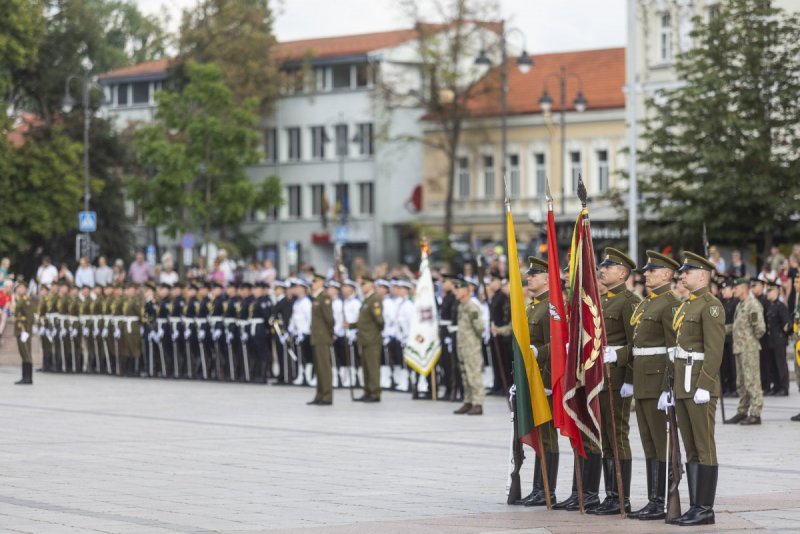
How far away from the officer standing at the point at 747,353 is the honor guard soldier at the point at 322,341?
660cm

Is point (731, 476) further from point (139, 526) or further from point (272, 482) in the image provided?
point (139, 526)

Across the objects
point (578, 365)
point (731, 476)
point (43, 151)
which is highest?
point (43, 151)

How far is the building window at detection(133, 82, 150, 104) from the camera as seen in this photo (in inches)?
3782

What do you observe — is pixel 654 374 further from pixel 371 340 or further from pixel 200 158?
pixel 200 158

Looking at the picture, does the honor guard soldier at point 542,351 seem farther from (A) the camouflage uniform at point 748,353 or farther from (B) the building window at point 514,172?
(B) the building window at point 514,172

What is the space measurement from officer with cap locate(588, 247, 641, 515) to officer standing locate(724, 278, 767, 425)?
870 centimetres

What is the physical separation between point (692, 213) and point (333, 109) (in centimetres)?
4916

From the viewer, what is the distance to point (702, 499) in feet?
43.0

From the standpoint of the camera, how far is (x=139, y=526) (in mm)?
Result: 12922

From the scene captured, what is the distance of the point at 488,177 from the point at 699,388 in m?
68.4

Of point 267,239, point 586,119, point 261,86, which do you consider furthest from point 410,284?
point 267,239

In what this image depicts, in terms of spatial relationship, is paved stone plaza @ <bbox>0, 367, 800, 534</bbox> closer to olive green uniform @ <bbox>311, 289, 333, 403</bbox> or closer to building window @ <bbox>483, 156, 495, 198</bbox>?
olive green uniform @ <bbox>311, 289, 333, 403</bbox>

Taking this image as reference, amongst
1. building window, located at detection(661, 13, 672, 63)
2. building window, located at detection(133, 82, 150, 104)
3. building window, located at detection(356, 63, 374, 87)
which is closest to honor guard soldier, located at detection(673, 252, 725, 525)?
building window, located at detection(661, 13, 672, 63)

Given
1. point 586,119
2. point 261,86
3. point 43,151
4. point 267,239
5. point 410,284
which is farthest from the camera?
point 267,239
